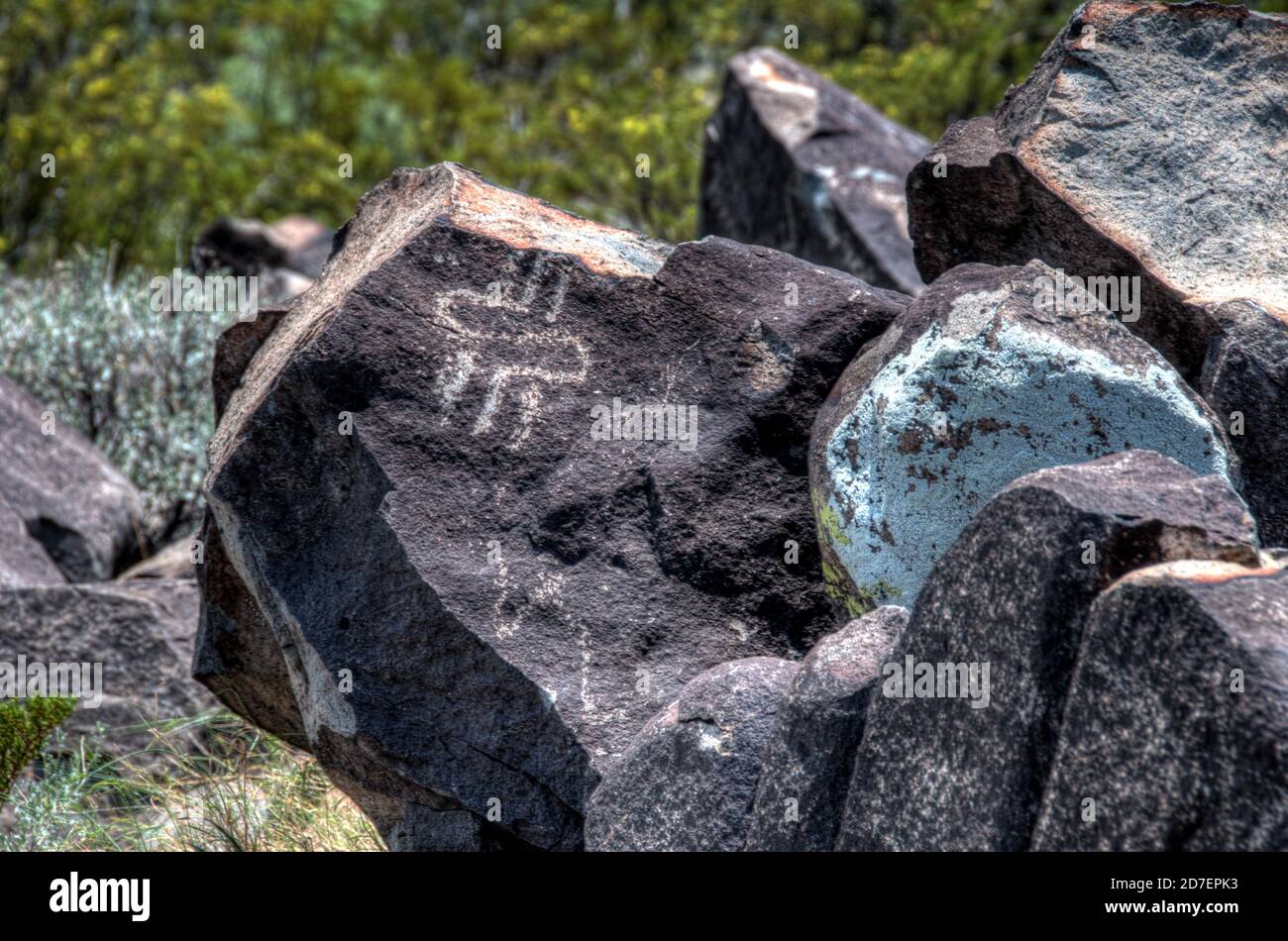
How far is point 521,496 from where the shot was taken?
3488 millimetres

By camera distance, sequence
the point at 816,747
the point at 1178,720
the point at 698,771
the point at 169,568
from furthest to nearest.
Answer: the point at 169,568
the point at 698,771
the point at 816,747
the point at 1178,720

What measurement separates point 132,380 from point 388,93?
29.2 feet

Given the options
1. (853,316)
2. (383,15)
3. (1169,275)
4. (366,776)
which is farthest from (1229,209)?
(383,15)

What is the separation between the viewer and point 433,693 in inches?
135

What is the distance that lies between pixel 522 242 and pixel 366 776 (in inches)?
51.9

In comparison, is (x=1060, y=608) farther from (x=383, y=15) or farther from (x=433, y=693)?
(x=383, y=15)

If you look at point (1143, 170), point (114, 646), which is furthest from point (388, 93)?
point (1143, 170)

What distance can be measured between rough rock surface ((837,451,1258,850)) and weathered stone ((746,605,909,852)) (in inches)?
3.6

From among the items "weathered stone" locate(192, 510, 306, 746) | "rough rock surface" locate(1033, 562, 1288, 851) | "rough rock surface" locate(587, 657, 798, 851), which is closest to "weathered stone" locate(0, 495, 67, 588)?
"weathered stone" locate(192, 510, 306, 746)

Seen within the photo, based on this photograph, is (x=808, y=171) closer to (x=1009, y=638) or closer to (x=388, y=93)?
(x=1009, y=638)

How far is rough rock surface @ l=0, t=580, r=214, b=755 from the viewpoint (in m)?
5.14

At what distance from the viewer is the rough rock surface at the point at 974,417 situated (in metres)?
3.07

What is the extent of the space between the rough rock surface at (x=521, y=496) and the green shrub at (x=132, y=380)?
12.4ft

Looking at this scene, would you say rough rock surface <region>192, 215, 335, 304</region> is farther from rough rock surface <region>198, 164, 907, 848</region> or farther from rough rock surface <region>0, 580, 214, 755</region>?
rough rock surface <region>198, 164, 907, 848</region>
